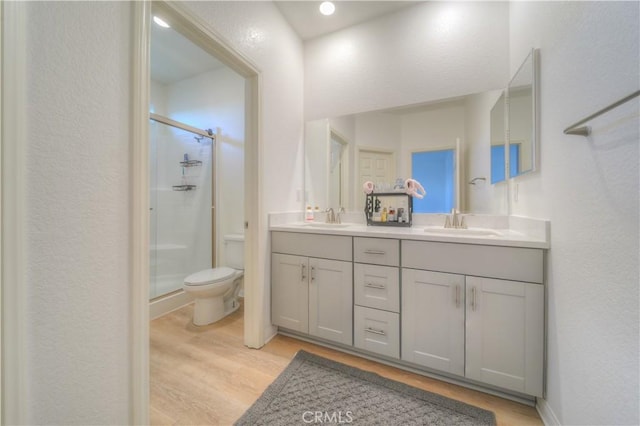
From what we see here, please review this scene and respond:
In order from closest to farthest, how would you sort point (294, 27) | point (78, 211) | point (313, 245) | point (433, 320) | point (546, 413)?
1. point (78, 211)
2. point (546, 413)
3. point (433, 320)
4. point (313, 245)
5. point (294, 27)

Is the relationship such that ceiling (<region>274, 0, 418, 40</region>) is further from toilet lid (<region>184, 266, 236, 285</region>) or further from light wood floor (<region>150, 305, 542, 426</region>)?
light wood floor (<region>150, 305, 542, 426</region>)

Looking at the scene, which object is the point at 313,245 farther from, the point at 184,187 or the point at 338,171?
the point at 184,187

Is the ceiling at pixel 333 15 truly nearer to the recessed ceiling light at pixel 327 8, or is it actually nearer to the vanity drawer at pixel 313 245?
the recessed ceiling light at pixel 327 8

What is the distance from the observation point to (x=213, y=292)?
2000 millimetres

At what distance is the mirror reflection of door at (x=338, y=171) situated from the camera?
2.15m

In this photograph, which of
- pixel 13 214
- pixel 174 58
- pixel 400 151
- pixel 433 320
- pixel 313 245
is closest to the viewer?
pixel 13 214

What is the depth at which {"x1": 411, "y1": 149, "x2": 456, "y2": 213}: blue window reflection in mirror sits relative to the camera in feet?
5.96

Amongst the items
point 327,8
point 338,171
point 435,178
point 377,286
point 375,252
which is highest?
point 327,8

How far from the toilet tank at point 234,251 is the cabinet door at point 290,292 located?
2.72ft

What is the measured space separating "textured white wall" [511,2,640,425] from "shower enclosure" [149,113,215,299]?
283 centimetres

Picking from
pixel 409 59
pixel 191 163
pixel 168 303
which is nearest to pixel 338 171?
pixel 409 59

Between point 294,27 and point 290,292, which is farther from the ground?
point 294,27

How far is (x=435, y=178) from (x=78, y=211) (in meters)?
2.06

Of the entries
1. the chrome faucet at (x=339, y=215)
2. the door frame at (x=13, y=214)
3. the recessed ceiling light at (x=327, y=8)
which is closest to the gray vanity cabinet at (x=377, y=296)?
the chrome faucet at (x=339, y=215)
